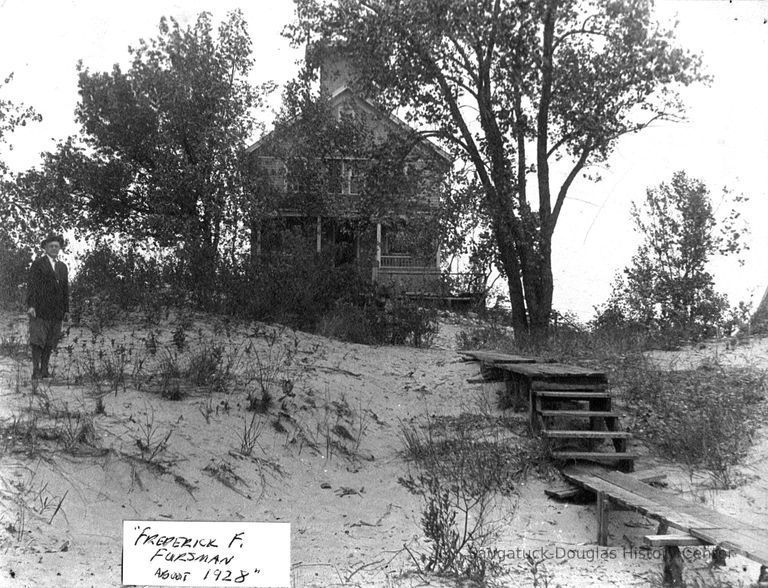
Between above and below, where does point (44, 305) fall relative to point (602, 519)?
above

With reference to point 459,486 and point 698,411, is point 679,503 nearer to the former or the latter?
point 459,486

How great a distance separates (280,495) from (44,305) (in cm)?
343

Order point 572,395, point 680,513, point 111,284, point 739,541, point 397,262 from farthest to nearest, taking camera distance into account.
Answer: point 397,262 → point 111,284 → point 572,395 → point 680,513 → point 739,541

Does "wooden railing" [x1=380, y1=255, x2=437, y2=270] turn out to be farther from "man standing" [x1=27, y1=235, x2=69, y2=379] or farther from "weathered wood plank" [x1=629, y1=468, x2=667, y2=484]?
"weathered wood plank" [x1=629, y1=468, x2=667, y2=484]

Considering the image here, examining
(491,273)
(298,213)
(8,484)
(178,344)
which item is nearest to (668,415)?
(178,344)

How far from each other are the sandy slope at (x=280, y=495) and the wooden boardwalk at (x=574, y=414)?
59 centimetres

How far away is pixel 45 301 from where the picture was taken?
8312 mm

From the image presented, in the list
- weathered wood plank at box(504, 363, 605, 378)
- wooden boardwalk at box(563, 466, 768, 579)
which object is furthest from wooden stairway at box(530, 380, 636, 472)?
wooden boardwalk at box(563, 466, 768, 579)

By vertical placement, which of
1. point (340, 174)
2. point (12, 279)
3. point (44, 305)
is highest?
point (340, 174)

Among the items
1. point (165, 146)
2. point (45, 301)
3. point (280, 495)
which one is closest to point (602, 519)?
point (280, 495)

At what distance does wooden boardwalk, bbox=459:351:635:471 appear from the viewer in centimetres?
804

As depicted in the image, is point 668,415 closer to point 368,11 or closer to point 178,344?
point 178,344

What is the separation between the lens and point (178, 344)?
10242 mm

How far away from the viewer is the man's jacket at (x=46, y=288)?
8.28 metres
